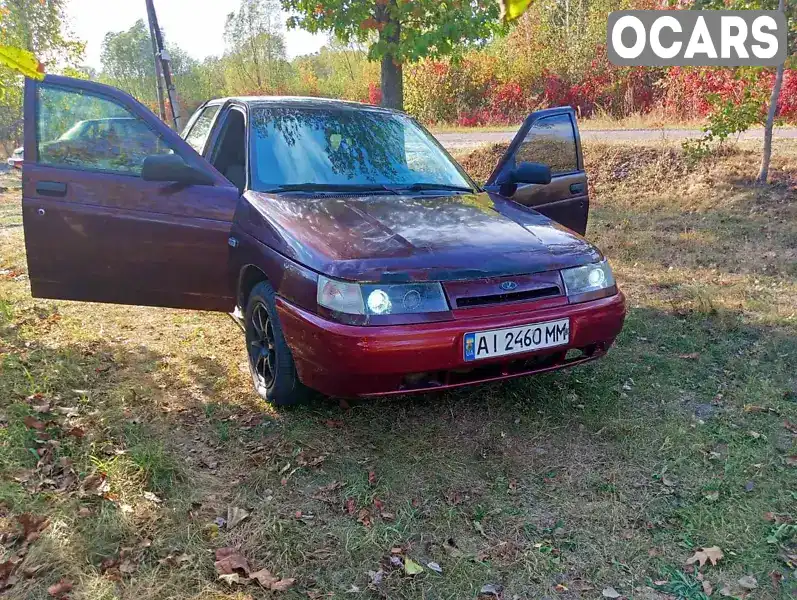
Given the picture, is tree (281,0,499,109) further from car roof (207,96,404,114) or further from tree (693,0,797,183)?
car roof (207,96,404,114)

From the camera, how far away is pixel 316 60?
3656 cm

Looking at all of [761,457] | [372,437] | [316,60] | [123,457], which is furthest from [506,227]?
[316,60]

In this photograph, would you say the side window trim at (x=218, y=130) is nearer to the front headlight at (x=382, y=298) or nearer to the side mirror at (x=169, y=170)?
the side mirror at (x=169, y=170)

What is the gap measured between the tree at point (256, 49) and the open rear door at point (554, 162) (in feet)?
106

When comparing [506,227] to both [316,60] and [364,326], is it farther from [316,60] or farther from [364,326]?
[316,60]

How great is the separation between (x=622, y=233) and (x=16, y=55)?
7.36 meters

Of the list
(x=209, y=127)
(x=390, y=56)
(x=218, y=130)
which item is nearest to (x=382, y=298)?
(x=218, y=130)

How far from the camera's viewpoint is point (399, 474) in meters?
2.86

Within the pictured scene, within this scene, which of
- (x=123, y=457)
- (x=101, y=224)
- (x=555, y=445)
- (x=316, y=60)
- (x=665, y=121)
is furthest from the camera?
(x=316, y=60)

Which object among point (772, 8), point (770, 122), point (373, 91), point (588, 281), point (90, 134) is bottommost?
point (588, 281)

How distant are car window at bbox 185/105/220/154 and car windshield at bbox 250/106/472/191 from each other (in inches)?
26.8

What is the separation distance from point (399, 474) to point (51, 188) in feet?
8.10

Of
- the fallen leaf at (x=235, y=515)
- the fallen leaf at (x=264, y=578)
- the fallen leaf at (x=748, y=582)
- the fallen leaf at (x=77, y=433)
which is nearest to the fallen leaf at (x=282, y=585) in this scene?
the fallen leaf at (x=264, y=578)

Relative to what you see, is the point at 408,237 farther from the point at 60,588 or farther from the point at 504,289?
the point at 60,588
